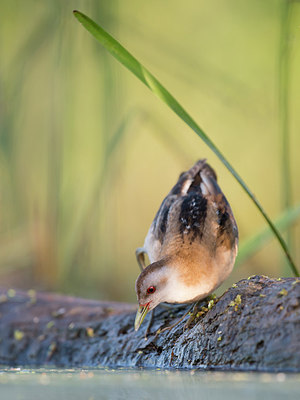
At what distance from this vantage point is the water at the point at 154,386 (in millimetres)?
2646

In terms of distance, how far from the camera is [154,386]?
2.95 meters

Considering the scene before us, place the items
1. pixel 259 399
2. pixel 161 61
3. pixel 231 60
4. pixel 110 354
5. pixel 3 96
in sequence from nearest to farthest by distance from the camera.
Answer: pixel 259 399 < pixel 110 354 < pixel 3 96 < pixel 161 61 < pixel 231 60

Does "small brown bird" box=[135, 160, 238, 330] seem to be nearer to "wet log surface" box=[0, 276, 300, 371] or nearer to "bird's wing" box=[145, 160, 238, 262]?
"bird's wing" box=[145, 160, 238, 262]

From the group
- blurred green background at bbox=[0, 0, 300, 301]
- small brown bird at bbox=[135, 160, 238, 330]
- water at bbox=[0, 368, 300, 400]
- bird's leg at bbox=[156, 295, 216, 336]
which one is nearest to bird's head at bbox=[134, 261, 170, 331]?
small brown bird at bbox=[135, 160, 238, 330]

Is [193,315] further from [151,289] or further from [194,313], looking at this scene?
[151,289]

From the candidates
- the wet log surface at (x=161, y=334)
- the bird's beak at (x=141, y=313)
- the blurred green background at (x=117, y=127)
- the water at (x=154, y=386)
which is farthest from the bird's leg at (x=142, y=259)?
the blurred green background at (x=117, y=127)

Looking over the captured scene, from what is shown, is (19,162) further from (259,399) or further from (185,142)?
(259,399)

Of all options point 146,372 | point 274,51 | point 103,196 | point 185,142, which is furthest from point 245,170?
point 146,372

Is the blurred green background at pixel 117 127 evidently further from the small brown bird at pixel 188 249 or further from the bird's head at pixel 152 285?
the bird's head at pixel 152 285

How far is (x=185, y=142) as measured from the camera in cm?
901

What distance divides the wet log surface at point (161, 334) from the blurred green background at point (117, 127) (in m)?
1.17

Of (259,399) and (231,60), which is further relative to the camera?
(231,60)

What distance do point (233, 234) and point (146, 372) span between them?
131 centimetres

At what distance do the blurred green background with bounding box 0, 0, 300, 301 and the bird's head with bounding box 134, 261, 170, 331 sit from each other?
1.12m
